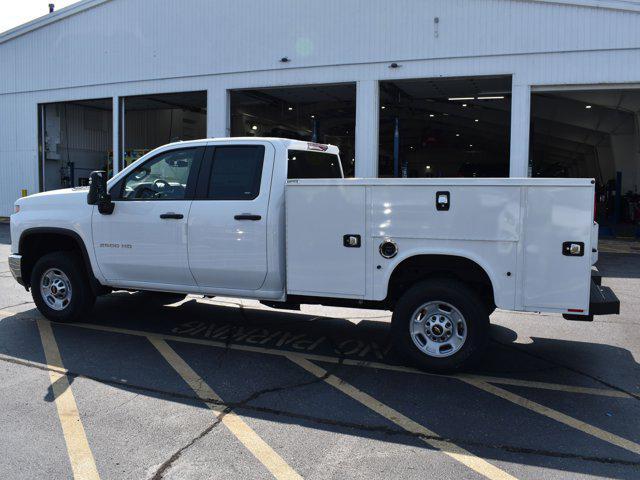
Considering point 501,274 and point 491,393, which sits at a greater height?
point 501,274

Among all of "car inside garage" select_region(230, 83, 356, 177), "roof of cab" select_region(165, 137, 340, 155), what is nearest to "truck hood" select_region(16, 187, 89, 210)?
"roof of cab" select_region(165, 137, 340, 155)

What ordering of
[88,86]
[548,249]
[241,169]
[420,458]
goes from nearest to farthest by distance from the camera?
[420,458] < [548,249] < [241,169] < [88,86]

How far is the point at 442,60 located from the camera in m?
16.2

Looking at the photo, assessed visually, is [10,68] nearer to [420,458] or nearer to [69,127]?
[69,127]

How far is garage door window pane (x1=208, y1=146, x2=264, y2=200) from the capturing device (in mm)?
5668

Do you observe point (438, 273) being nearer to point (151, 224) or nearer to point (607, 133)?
point (151, 224)

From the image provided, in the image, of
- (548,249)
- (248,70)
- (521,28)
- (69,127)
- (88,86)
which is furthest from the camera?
(69,127)

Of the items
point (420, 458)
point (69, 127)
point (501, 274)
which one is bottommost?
point (420, 458)

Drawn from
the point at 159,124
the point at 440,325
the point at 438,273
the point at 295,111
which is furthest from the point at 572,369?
the point at 159,124

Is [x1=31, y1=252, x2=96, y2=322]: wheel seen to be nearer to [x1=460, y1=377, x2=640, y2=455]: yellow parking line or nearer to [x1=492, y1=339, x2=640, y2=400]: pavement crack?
[x1=460, y1=377, x2=640, y2=455]: yellow parking line

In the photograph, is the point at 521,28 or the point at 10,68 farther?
the point at 10,68

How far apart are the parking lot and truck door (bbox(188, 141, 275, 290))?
81cm

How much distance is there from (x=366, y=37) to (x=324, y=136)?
19.9 meters

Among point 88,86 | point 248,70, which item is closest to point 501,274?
point 248,70
